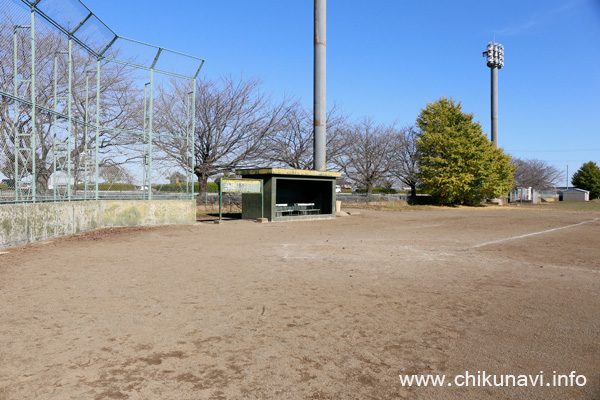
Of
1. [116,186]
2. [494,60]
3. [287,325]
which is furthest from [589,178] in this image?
[287,325]

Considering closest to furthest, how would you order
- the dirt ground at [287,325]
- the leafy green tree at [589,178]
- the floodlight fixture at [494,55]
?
1. the dirt ground at [287,325]
2. the floodlight fixture at [494,55]
3. the leafy green tree at [589,178]

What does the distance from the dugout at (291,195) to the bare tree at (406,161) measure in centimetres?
2037

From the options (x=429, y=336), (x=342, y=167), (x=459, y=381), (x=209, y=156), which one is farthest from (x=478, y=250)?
(x=342, y=167)

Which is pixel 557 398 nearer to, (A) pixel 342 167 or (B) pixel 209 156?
(B) pixel 209 156

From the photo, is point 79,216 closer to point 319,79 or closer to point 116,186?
point 116,186

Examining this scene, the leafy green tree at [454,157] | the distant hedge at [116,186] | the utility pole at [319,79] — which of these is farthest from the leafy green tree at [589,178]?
the distant hedge at [116,186]

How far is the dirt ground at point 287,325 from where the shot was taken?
286 centimetres

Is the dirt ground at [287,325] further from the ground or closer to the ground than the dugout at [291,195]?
closer to the ground

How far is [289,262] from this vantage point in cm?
761

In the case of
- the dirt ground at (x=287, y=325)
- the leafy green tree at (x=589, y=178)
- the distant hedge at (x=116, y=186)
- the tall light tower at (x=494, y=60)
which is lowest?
the dirt ground at (x=287, y=325)

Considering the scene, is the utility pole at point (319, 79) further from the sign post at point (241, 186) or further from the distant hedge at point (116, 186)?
the distant hedge at point (116, 186)

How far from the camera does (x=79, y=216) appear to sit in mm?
11977

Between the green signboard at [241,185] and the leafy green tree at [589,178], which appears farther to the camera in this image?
the leafy green tree at [589,178]

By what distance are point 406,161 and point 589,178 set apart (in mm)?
49958
